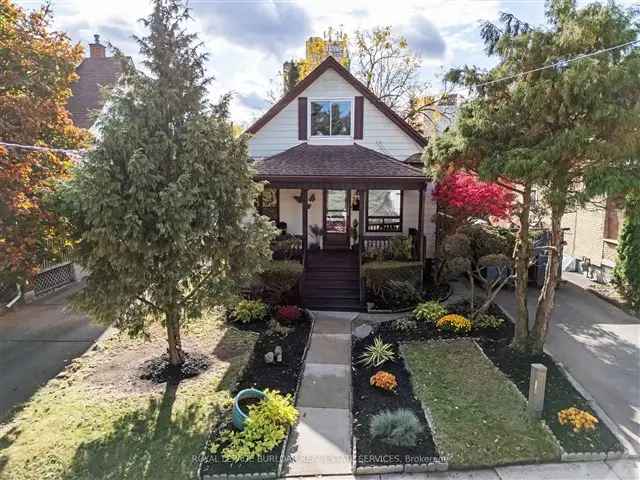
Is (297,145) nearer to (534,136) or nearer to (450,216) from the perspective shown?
(450,216)

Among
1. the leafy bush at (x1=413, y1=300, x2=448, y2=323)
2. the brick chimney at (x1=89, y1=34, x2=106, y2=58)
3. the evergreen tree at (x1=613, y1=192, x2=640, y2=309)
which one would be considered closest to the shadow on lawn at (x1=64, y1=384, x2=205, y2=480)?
the leafy bush at (x1=413, y1=300, x2=448, y2=323)

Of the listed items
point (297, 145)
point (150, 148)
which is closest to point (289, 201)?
point (297, 145)

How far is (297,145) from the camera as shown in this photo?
47.8 feet

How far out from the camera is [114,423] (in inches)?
242

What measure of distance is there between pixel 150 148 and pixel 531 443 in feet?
23.4

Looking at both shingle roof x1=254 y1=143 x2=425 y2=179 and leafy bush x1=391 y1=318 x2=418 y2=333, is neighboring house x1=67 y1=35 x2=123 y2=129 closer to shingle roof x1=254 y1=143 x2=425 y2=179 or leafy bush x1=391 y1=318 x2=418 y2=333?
shingle roof x1=254 y1=143 x2=425 y2=179

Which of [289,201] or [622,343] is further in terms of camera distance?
[289,201]

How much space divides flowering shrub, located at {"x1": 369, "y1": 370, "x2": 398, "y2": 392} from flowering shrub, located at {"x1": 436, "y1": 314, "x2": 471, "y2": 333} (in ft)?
8.95

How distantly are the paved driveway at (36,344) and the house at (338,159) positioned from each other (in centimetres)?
620

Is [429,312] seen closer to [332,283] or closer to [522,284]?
[522,284]

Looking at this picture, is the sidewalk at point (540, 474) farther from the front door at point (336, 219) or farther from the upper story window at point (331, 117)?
the upper story window at point (331, 117)

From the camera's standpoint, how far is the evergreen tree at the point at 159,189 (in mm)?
6258

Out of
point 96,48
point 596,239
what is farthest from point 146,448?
point 96,48

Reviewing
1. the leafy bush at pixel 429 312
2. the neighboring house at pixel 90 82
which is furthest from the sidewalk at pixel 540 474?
the neighboring house at pixel 90 82
